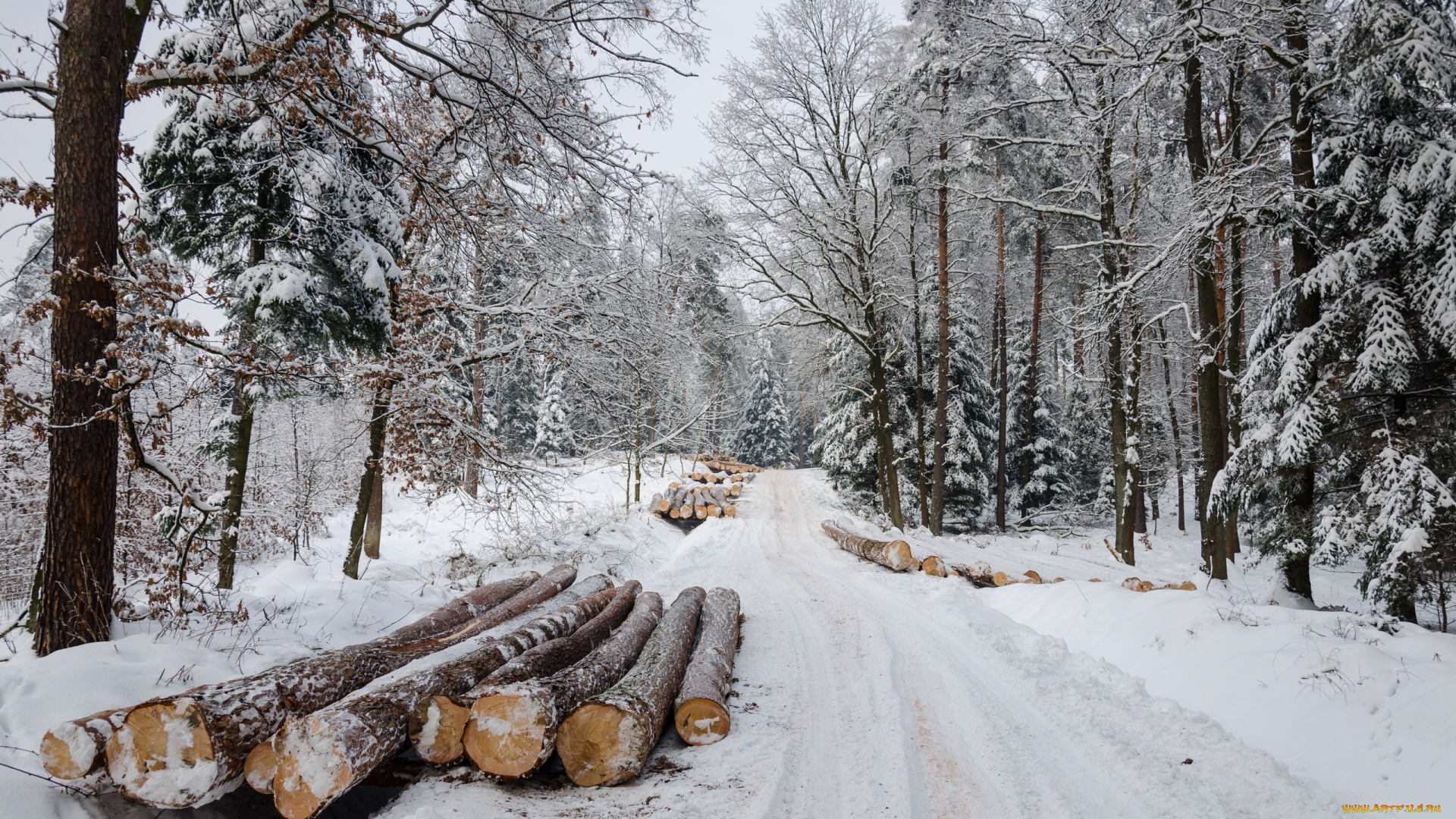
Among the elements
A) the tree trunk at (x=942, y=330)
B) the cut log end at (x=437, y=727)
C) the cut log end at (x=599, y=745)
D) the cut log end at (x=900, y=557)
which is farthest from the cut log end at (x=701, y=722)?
the tree trunk at (x=942, y=330)

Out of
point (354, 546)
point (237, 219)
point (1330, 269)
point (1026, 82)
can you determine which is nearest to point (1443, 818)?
point (1330, 269)

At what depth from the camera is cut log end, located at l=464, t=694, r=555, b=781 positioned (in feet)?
10.6

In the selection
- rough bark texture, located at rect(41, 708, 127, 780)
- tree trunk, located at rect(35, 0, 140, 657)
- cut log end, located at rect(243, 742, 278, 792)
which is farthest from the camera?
tree trunk, located at rect(35, 0, 140, 657)

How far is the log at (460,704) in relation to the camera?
3.33 meters

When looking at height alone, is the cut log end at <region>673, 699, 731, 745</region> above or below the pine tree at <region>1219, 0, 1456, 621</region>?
below

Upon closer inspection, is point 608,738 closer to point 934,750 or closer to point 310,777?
point 310,777

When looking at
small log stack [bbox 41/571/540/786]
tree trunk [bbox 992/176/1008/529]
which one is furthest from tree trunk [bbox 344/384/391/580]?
tree trunk [bbox 992/176/1008/529]

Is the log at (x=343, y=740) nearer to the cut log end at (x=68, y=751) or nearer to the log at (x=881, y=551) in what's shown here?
the cut log end at (x=68, y=751)

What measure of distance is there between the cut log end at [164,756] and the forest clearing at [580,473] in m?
0.02

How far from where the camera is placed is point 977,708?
14.0ft

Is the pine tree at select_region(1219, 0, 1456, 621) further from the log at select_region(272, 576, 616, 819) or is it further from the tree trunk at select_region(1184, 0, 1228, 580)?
the log at select_region(272, 576, 616, 819)

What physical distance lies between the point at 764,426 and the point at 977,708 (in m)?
41.2

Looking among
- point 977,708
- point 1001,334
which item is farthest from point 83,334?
point 1001,334

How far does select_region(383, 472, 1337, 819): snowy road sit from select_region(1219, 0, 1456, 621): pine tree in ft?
8.80
